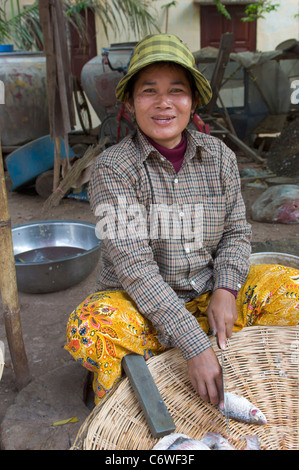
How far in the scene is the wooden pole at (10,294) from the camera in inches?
60.3

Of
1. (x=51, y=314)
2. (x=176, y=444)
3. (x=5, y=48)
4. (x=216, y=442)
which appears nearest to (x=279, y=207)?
(x=51, y=314)

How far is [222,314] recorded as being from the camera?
1.45 m

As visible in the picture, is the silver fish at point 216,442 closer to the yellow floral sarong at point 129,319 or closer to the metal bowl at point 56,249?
the yellow floral sarong at point 129,319

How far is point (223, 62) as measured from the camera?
5.13 m

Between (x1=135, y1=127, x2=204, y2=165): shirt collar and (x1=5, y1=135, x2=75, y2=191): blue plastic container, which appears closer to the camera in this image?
(x1=135, y1=127, x2=204, y2=165): shirt collar

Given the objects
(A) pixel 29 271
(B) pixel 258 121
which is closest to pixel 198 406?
(A) pixel 29 271

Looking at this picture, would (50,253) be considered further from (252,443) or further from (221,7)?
(221,7)

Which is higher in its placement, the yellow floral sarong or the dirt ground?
the yellow floral sarong

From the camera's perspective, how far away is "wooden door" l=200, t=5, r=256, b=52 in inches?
287

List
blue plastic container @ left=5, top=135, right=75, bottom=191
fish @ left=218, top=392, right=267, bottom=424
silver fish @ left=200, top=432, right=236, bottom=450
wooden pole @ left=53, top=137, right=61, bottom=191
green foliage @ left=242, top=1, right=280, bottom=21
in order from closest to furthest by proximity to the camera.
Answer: silver fish @ left=200, top=432, right=236, bottom=450, fish @ left=218, top=392, right=267, bottom=424, wooden pole @ left=53, top=137, right=61, bottom=191, blue plastic container @ left=5, top=135, right=75, bottom=191, green foliage @ left=242, top=1, right=280, bottom=21

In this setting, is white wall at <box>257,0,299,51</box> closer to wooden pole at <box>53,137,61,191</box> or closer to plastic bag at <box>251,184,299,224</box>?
plastic bag at <box>251,184,299,224</box>

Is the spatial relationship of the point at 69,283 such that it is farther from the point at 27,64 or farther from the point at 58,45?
the point at 27,64

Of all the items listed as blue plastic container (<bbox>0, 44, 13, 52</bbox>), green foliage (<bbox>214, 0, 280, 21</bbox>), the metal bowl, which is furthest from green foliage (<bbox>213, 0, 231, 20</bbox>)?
the metal bowl

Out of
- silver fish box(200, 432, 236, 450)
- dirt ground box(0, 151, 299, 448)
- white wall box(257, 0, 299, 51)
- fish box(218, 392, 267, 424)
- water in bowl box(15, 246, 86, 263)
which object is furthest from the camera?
white wall box(257, 0, 299, 51)
